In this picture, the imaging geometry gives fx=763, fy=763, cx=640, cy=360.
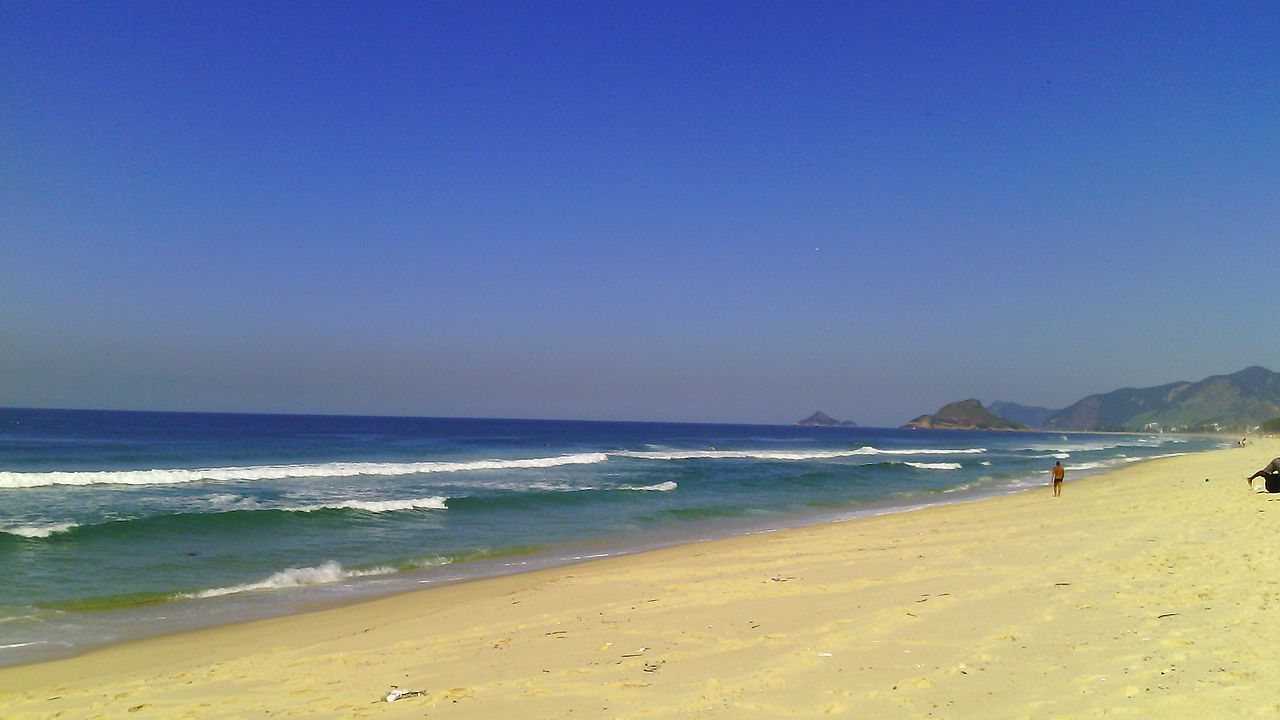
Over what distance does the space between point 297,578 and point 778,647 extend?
27.6ft

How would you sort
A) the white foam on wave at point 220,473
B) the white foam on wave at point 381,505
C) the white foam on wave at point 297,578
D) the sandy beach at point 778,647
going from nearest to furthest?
1. the sandy beach at point 778,647
2. the white foam on wave at point 297,578
3. the white foam on wave at point 381,505
4. the white foam on wave at point 220,473

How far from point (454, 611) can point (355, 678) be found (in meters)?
2.71

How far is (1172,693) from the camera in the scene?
4.52 m

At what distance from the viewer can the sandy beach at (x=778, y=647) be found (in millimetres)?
4883

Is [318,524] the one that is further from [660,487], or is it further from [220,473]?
[220,473]

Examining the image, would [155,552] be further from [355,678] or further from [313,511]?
[355,678]

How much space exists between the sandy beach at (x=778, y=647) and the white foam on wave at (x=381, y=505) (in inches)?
356

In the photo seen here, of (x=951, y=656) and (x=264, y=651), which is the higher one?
(x=951, y=656)

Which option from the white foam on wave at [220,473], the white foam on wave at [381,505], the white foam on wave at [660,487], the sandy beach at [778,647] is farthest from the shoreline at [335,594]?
the white foam on wave at [220,473]

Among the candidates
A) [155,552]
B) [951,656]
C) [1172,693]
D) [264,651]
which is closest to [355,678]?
[264,651]

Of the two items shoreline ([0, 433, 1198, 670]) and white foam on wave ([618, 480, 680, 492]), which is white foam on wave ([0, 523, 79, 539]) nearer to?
shoreline ([0, 433, 1198, 670])

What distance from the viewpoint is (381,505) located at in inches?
766

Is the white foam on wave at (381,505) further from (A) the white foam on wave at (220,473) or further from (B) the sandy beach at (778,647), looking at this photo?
(A) the white foam on wave at (220,473)

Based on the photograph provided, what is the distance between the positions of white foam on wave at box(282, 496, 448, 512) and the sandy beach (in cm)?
905
